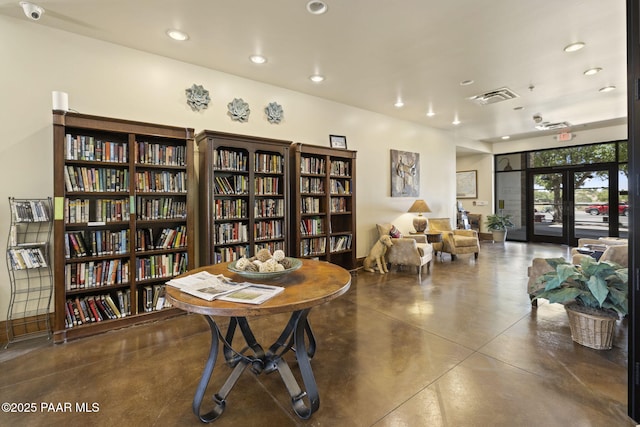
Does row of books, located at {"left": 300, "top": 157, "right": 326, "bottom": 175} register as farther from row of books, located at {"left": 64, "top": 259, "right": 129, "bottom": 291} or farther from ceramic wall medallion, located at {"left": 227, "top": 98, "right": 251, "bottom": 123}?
row of books, located at {"left": 64, "top": 259, "right": 129, "bottom": 291}

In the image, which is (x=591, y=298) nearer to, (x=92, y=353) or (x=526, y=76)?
(x=526, y=76)

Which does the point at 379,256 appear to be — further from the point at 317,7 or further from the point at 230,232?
the point at 317,7

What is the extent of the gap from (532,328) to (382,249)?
2.43 m

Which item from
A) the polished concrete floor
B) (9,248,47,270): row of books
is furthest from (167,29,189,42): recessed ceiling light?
the polished concrete floor

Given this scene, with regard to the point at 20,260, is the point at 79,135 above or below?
above

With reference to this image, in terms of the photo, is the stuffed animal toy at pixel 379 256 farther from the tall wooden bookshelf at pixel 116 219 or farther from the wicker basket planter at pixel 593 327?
the tall wooden bookshelf at pixel 116 219

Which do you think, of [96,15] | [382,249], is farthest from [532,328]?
[96,15]

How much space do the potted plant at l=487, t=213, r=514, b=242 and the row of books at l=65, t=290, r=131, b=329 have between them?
332 inches

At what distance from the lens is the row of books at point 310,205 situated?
4223mm

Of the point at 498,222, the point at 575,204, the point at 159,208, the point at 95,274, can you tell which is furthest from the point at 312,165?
the point at 575,204

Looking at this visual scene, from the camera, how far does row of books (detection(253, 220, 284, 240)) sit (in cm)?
372

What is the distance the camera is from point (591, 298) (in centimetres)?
235

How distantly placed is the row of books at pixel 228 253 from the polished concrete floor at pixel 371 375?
71 cm

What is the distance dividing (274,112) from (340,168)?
1.37 m
